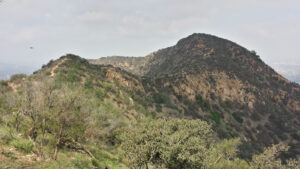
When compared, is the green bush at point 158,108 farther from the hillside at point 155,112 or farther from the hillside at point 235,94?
the hillside at point 235,94

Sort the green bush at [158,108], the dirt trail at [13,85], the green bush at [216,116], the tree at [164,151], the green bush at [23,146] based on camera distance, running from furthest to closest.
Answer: the green bush at [216,116] → the green bush at [158,108] → the dirt trail at [13,85] → the green bush at [23,146] → the tree at [164,151]

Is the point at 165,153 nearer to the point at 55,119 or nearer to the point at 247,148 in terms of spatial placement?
the point at 55,119

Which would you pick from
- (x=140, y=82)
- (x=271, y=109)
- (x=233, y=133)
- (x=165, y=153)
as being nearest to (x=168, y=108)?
(x=140, y=82)

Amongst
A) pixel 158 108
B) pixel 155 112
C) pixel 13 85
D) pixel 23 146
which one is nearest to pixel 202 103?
pixel 158 108

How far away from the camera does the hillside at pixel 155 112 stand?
1062 centimetres

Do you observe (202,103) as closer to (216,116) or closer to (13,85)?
(216,116)

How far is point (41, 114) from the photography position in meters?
10.3

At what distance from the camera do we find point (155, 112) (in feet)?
207

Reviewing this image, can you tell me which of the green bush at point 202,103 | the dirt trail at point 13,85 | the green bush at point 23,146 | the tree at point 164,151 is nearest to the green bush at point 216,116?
the green bush at point 202,103

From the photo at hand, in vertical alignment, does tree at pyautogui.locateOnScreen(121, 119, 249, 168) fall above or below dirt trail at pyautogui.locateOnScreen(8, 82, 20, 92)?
below

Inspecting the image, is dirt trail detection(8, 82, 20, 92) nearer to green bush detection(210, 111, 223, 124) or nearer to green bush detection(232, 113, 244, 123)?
green bush detection(210, 111, 223, 124)

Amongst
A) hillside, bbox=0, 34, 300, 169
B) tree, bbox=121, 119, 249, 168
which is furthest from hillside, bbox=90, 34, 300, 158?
tree, bbox=121, 119, 249, 168

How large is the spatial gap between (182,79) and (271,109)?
48186mm

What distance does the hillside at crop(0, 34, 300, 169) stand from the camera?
1062 centimetres
